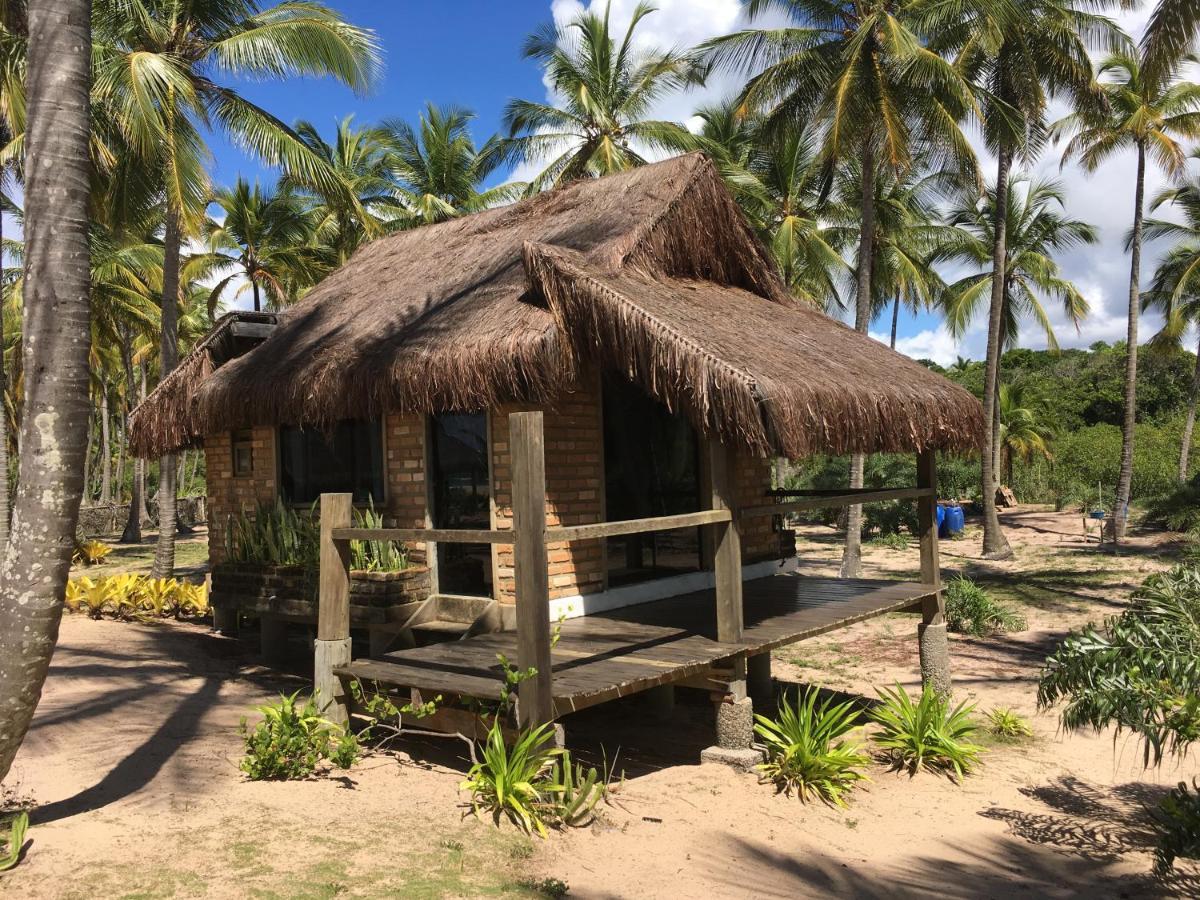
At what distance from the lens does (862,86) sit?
50.6 feet

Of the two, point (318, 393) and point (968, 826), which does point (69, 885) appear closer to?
point (318, 393)

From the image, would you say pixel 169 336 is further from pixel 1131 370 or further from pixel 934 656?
pixel 1131 370

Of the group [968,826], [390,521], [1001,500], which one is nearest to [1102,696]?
[968,826]

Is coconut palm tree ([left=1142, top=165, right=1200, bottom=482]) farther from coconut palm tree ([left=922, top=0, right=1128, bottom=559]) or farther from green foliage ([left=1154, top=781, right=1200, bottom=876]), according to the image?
green foliage ([left=1154, top=781, right=1200, bottom=876])

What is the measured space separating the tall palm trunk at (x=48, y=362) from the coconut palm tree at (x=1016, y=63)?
1408cm

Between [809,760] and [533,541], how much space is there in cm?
275

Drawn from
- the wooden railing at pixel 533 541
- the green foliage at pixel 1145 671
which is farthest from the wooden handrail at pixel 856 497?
the green foliage at pixel 1145 671

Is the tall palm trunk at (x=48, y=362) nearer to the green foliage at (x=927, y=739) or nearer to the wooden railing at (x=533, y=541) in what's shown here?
the wooden railing at (x=533, y=541)

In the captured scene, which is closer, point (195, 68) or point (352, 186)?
point (195, 68)

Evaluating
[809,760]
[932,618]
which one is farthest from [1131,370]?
[809,760]

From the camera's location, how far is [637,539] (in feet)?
29.1

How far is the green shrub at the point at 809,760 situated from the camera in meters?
6.67

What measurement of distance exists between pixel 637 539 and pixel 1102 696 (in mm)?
4461

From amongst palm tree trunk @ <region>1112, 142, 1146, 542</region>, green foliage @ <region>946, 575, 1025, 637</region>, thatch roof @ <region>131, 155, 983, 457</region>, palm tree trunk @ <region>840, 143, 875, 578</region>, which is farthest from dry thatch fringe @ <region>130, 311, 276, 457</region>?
palm tree trunk @ <region>1112, 142, 1146, 542</region>
